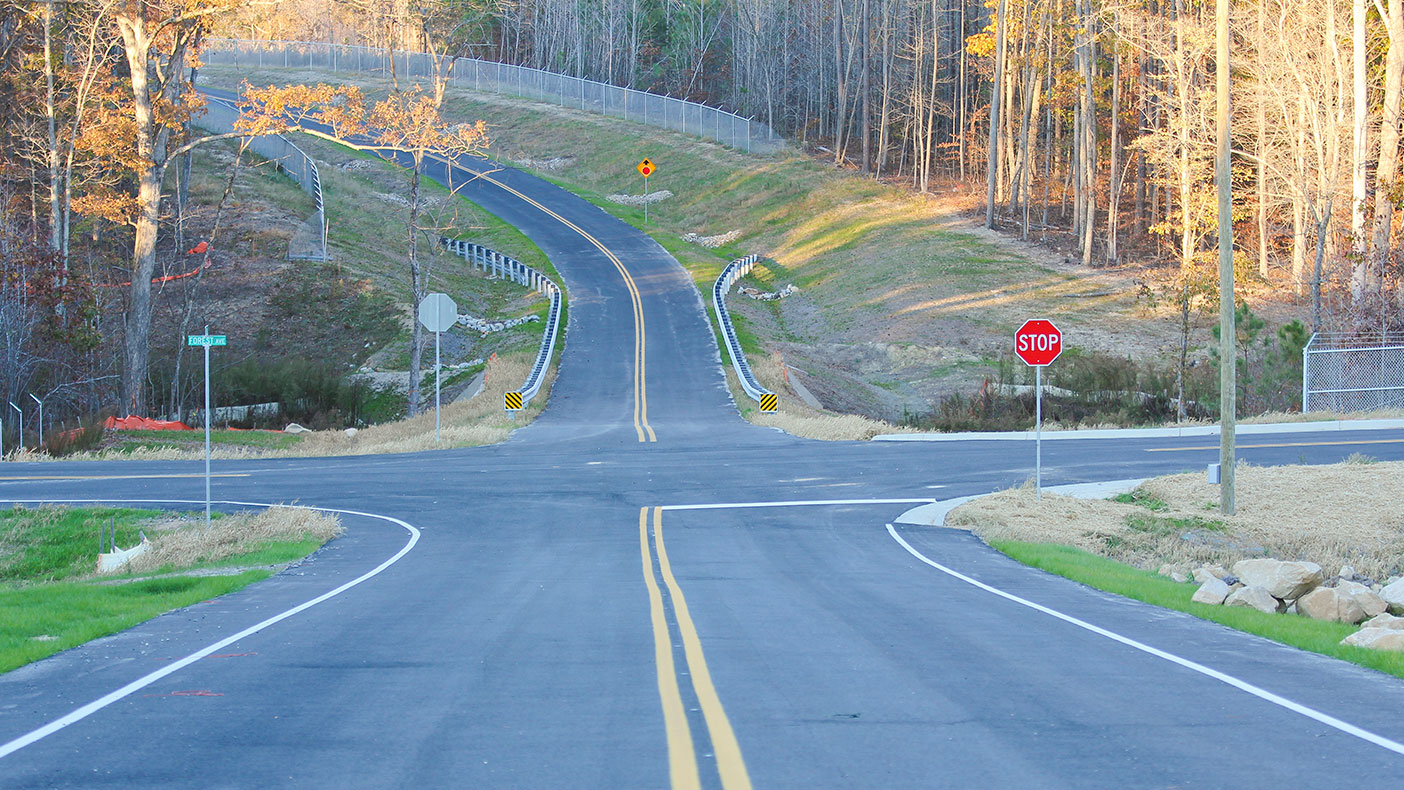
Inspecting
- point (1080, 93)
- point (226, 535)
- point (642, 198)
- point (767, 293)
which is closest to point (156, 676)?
point (226, 535)

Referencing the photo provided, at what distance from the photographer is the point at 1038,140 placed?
272 ft

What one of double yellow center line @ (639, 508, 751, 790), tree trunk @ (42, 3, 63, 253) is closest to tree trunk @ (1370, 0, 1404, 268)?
double yellow center line @ (639, 508, 751, 790)

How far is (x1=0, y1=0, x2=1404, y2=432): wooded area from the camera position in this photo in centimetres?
3581

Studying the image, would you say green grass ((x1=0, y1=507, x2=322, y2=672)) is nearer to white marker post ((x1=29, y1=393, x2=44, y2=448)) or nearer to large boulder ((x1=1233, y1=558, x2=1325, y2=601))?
large boulder ((x1=1233, y1=558, x2=1325, y2=601))

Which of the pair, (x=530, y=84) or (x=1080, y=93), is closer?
(x=1080, y=93)

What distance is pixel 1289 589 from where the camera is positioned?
38.4 feet

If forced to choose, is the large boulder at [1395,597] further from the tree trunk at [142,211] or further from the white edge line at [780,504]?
the tree trunk at [142,211]

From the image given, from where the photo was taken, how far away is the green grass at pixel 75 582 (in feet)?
33.3

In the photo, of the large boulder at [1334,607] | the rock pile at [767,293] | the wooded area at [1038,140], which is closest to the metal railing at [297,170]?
the wooded area at [1038,140]

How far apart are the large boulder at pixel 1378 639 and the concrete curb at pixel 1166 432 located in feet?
67.1

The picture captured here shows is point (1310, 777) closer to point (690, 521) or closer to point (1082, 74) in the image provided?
point (690, 521)

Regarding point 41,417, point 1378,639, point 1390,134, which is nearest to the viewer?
point 1378,639

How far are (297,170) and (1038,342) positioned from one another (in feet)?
191

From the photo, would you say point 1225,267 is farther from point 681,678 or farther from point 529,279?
point 529,279
